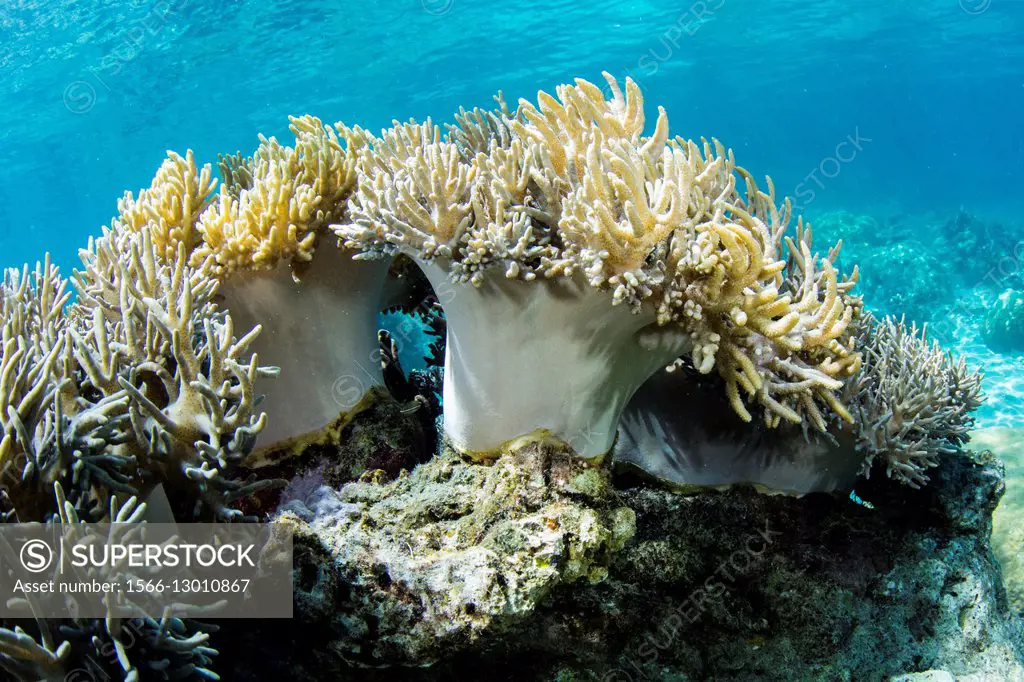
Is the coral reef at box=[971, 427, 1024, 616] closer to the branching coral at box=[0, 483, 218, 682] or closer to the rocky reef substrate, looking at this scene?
the rocky reef substrate

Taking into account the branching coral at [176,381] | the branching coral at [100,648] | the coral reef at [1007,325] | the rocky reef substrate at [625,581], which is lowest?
the coral reef at [1007,325]

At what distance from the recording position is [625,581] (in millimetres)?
2652

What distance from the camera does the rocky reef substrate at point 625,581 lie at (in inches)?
93.7

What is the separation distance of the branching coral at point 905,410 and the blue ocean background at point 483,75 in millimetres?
10361

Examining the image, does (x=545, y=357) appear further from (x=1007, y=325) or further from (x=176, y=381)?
(x=1007, y=325)

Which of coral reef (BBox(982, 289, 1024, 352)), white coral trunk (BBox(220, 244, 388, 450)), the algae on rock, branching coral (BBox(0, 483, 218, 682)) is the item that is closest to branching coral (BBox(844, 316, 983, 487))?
the algae on rock

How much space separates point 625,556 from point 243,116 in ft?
160

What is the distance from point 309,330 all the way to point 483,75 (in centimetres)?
4457

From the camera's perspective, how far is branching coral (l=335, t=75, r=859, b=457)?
7.71ft

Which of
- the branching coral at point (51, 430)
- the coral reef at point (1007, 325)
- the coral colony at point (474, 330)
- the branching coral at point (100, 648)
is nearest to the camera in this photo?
the branching coral at point (100, 648)

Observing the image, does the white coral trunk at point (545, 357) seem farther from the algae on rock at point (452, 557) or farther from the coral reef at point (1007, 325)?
the coral reef at point (1007, 325)

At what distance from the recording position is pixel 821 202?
4628 centimetres

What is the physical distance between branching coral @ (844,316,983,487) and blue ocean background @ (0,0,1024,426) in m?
10.4

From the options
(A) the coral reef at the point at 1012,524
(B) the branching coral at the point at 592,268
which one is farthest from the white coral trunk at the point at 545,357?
(A) the coral reef at the point at 1012,524
